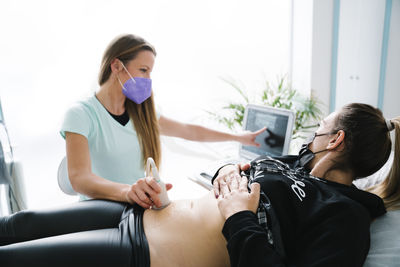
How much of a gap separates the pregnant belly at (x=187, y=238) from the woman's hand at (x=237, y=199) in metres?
0.05

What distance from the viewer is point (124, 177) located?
1521 millimetres

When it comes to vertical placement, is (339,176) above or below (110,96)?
below

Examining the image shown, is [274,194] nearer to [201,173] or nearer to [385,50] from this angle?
[201,173]

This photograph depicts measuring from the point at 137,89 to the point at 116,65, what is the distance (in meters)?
0.16

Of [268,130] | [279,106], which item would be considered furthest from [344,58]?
[268,130]

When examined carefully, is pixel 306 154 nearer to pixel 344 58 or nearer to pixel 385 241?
pixel 385 241

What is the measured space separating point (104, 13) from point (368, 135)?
1.85 m

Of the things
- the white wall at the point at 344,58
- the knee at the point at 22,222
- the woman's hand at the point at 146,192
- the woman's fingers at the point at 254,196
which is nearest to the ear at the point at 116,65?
the woman's hand at the point at 146,192

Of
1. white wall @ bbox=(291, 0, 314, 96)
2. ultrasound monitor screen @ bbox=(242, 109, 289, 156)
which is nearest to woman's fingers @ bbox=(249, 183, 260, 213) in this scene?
ultrasound monitor screen @ bbox=(242, 109, 289, 156)

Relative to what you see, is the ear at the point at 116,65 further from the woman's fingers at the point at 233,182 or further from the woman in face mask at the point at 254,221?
the woman's fingers at the point at 233,182

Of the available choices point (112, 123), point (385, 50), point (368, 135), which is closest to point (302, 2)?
point (385, 50)

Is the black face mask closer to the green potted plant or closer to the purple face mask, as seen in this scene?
the purple face mask

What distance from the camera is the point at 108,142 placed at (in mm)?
1450

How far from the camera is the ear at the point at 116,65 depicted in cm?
143
